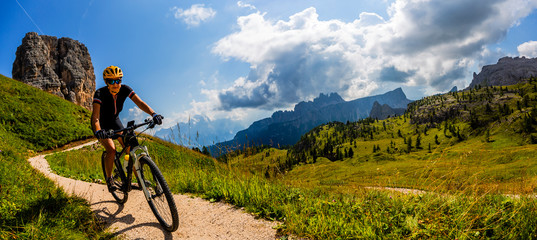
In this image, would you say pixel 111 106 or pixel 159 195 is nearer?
pixel 159 195

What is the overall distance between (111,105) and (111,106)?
0.12ft

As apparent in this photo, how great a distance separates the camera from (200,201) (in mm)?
7004

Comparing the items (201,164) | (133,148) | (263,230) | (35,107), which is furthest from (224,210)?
(35,107)

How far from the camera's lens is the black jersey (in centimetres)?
662

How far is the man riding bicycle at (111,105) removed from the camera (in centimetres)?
624

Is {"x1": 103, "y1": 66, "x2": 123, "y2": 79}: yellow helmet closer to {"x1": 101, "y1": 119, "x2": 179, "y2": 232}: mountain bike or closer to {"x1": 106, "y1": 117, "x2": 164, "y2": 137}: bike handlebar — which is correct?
{"x1": 101, "y1": 119, "x2": 179, "y2": 232}: mountain bike

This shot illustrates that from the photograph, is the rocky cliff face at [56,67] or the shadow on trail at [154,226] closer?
the shadow on trail at [154,226]

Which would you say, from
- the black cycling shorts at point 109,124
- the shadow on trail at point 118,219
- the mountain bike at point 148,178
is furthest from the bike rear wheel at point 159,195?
the black cycling shorts at point 109,124

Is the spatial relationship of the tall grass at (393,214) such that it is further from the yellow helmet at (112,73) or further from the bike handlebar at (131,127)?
the yellow helmet at (112,73)

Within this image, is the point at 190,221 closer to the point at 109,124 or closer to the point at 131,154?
the point at 131,154

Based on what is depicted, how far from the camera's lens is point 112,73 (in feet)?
20.8

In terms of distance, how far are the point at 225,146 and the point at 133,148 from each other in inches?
144

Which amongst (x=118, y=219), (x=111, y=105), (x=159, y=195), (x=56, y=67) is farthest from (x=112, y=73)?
(x=56, y=67)

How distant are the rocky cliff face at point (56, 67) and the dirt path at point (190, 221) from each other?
546ft
